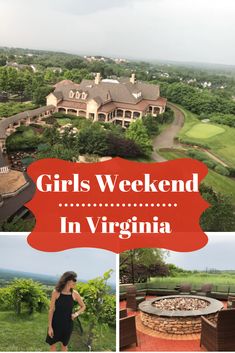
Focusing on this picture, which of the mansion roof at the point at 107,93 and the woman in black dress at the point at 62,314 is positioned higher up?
the mansion roof at the point at 107,93

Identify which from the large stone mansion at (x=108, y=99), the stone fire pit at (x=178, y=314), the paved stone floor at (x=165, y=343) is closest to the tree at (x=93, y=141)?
the large stone mansion at (x=108, y=99)

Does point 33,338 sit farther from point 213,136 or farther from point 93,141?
point 213,136

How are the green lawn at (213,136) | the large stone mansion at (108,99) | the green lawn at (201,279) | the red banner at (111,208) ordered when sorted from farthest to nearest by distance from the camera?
the large stone mansion at (108,99), the green lawn at (213,136), the green lawn at (201,279), the red banner at (111,208)

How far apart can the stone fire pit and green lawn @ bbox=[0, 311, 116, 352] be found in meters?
0.46

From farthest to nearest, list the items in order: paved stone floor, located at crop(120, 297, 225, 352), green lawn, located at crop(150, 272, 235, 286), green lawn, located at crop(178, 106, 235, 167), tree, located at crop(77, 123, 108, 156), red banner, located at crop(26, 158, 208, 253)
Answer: green lawn, located at crop(178, 106, 235, 167) → tree, located at crop(77, 123, 108, 156) → green lawn, located at crop(150, 272, 235, 286) → red banner, located at crop(26, 158, 208, 253) → paved stone floor, located at crop(120, 297, 225, 352)

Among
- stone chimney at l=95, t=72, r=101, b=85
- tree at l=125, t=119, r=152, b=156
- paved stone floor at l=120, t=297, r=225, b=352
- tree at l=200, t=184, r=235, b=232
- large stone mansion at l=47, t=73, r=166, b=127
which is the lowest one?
paved stone floor at l=120, t=297, r=225, b=352

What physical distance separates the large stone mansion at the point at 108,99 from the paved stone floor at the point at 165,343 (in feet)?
8.34

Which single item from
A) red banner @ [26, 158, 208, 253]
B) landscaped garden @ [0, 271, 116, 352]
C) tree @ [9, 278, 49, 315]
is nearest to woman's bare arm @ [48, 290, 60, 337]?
landscaped garden @ [0, 271, 116, 352]

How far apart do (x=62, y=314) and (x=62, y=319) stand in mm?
60

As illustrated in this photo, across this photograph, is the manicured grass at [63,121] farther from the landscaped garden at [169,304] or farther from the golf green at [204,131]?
the landscaped garden at [169,304]

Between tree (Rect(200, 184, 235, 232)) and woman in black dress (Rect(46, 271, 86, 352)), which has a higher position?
tree (Rect(200, 184, 235, 232))

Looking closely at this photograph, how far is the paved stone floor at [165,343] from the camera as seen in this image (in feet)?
15.9

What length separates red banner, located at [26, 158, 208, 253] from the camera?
509 centimetres

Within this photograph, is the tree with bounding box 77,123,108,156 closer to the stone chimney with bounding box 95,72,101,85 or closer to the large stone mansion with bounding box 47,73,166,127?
the large stone mansion with bounding box 47,73,166,127
